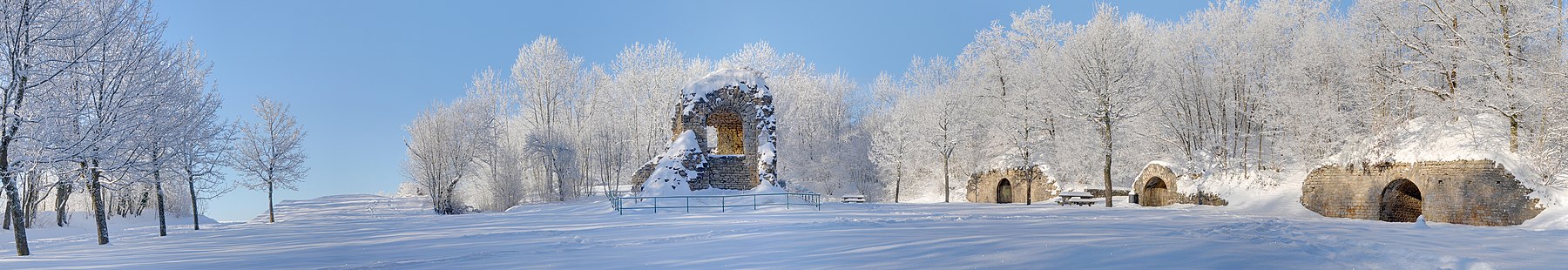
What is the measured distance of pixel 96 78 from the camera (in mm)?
13688

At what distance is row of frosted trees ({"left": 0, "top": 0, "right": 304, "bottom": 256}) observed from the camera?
38.2 ft

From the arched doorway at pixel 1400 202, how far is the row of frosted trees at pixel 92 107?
24.4 metres

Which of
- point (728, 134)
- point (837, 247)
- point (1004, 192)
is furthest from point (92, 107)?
point (1004, 192)

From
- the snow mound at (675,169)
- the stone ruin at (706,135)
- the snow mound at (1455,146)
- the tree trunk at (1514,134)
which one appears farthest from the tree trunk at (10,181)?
the tree trunk at (1514,134)

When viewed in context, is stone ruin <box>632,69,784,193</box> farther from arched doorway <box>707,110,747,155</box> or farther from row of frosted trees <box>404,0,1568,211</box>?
row of frosted trees <box>404,0,1568,211</box>

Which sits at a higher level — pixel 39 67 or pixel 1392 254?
pixel 39 67

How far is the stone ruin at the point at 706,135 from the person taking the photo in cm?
2538

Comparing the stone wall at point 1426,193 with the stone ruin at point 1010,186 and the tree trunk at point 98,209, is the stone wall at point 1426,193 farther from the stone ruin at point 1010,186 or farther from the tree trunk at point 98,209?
the tree trunk at point 98,209

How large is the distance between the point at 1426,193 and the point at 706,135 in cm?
1797

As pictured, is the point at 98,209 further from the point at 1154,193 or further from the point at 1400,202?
the point at 1154,193

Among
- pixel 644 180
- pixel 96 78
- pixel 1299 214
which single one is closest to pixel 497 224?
pixel 96 78

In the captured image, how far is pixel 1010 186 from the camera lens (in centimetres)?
3300

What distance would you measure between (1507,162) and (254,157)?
32474mm

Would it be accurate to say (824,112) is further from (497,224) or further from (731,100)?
(497,224)
